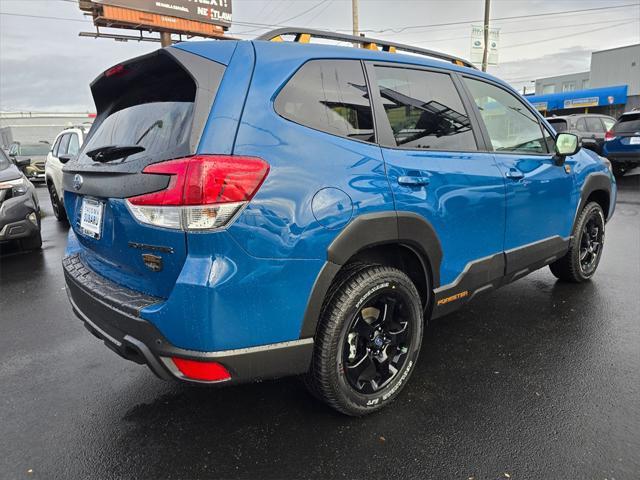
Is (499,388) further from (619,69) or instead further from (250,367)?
(619,69)

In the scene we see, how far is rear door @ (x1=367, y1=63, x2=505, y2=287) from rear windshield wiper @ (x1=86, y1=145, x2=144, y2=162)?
1216 mm

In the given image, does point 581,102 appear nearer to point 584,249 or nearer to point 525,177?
point 584,249

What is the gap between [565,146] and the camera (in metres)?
3.55

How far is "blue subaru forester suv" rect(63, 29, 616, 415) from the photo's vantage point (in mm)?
1819

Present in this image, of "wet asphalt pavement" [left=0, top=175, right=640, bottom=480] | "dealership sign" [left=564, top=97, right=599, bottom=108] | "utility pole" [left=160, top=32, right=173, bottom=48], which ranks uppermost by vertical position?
"utility pole" [left=160, top=32, right=173, bottom=48]

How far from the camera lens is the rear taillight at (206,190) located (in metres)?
1.76

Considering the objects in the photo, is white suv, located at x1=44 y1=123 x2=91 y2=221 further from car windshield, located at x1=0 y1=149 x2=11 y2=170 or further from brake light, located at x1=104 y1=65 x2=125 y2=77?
brake light, located at x1=104 y1=65 x2=125 y2=77

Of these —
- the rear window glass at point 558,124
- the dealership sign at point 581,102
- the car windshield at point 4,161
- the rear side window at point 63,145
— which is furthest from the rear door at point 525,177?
the dealership sign at point 581,102

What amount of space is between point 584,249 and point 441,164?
2.64 m

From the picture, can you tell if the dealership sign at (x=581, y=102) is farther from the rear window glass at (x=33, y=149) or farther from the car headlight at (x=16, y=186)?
the car headlight at (x=16, y=186)

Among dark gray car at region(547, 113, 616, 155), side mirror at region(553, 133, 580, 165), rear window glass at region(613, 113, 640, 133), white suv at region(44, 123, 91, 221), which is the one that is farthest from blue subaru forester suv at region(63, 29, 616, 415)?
dark gray car at region(547, 113, 616, 155)

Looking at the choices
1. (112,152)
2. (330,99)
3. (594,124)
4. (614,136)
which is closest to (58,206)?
(112,152)

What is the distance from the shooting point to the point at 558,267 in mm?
4324

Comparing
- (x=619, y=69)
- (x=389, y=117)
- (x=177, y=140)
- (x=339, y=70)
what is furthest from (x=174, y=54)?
(x=619, y=69)
